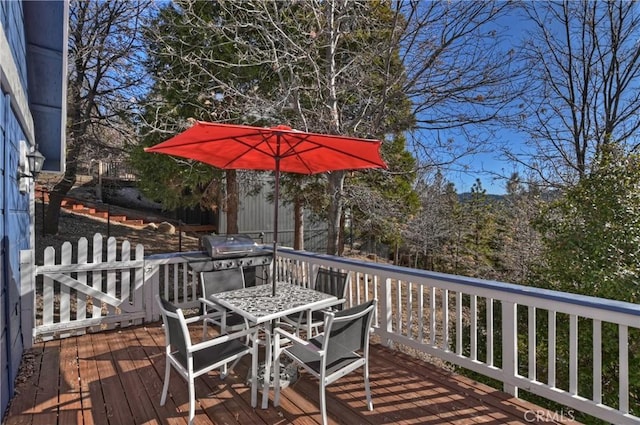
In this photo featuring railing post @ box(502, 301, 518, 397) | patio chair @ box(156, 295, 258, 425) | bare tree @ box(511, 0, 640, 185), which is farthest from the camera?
bare tree @ box(511, 0, 640, 185)

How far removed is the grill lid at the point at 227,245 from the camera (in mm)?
4492

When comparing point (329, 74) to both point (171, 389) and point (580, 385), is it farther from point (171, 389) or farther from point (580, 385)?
point (580, 385)

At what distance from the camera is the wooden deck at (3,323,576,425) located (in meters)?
2.54

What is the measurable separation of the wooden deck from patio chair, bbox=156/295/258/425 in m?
0.21

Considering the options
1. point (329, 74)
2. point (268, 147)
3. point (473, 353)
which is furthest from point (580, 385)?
point (329, 74)

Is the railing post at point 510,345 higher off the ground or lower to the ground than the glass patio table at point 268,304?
lower

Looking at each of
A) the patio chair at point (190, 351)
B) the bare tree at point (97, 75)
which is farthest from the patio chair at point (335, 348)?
the bare tree at point (97, 75)

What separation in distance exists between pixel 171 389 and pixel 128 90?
25.3ft

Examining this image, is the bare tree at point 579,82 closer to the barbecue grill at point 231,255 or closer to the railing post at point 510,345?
the railing post at point 510,345

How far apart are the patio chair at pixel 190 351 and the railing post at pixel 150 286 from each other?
2.03m

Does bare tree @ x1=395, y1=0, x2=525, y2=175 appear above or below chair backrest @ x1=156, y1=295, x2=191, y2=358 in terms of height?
above

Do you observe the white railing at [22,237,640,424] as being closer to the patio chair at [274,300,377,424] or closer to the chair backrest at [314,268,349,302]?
the chair backrest at [314,268,349,302]

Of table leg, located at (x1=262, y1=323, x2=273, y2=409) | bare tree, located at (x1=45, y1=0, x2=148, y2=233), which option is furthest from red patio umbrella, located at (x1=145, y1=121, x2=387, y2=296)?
bare tree, located at (x1=45, y1=0, x2=148, y2=233)

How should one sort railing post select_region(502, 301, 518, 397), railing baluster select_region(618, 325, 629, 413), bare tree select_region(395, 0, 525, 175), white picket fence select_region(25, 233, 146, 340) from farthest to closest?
bare tree select_region(395, 0, 525, 175)
white picket fence select_region(25, 233, 146, 340)
railing post select_region(502, 301, 518, 397)
railing baluster select_region(618, 325, 629, 413)
